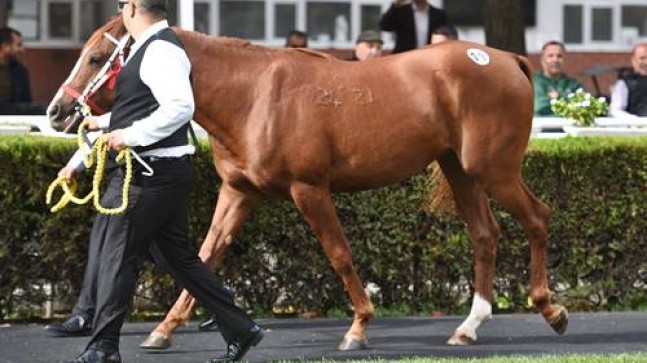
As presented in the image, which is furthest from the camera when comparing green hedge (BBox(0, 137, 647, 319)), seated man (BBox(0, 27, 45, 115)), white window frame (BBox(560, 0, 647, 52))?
white window frame (BBox(560, 0, 647, 52))

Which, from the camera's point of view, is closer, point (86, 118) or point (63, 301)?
point (86, 118)

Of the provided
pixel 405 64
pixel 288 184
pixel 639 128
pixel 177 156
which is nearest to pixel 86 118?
pixel 177 156

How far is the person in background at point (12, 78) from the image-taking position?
15906 millimetres

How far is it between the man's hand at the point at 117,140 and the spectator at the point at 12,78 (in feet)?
22.9

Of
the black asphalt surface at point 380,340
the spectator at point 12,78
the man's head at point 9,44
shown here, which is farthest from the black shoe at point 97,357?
the man's head at point 9,44

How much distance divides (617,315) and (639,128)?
1.62m

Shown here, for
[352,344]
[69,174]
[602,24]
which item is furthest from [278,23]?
[69,174]

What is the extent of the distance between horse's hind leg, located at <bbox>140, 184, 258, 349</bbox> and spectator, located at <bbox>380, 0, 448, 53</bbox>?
553 centimetres

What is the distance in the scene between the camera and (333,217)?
10273mm

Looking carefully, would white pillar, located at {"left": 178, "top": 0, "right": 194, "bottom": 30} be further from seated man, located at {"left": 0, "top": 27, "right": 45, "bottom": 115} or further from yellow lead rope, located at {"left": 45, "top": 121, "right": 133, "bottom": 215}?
yellow lead rope, located at {"left": 45, "top": 121, "right": 133, "bottom": 215}

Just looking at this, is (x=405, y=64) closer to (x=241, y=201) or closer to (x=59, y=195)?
(x=241, y=201)

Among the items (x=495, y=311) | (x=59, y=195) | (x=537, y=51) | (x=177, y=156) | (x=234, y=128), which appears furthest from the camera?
(x=537, y=51)

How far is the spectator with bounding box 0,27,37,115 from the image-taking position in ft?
52.2

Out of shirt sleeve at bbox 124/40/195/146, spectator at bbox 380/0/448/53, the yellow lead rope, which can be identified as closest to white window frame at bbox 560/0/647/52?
spectator at bbox 380/0/448/53
